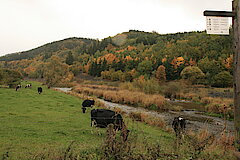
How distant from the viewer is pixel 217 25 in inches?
168

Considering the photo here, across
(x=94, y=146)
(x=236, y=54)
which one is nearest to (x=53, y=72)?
(x=94, y=146)

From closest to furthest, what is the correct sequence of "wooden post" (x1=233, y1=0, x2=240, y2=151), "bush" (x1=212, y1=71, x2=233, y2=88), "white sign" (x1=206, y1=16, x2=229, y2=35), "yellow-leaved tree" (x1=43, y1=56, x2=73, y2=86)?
"wooden post" (x1=233, y1=0, x2=240, y2=151) → "white sign" (x1=206, y1=16, x2=229, y2=35) → "yellow-leaved tree" (x1=43, y1=56, x2=73, y2=86) → "bush" (x1=212, y1=71, x2=233, y2=88)

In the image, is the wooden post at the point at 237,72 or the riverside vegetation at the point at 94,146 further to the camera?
the riverside vegetation at the point at 94,146

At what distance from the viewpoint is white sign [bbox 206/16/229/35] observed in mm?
4238

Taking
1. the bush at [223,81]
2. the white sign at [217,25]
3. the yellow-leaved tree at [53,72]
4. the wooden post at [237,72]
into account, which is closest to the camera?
the wooden post at [237,72]

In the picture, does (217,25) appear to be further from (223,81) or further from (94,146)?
(223,81)

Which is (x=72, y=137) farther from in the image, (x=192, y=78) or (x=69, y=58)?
(x=69, y=58)

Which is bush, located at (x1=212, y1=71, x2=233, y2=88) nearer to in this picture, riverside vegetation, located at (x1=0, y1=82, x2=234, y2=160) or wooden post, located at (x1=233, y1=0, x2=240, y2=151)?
riverside vegetation, located at (x1=0, y1=82, x2=234, y2=160)

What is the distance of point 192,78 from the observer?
61.2 metres

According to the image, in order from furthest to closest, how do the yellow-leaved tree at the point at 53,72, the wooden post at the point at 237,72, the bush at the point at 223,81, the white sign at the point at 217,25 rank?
1. the bush at the point at 223,81
2. the yellow-leaved tree at the point at 53,72
3. the white sign at the point at 217,25
4. the wooden post at the point at 237,72

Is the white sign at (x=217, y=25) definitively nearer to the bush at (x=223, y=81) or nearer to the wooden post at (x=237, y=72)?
the wooden post at (x=237, y=72)

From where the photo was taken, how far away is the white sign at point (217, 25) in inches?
167

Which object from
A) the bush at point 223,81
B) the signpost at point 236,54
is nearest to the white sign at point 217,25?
the signpost at point 236,54

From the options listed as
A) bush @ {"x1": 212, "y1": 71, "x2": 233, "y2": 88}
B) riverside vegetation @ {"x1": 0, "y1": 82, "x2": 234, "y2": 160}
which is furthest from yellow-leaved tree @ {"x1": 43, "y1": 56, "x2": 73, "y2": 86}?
bush @ {"x1": 212, "y1": 71, "x2": 233, "y2": 88}
